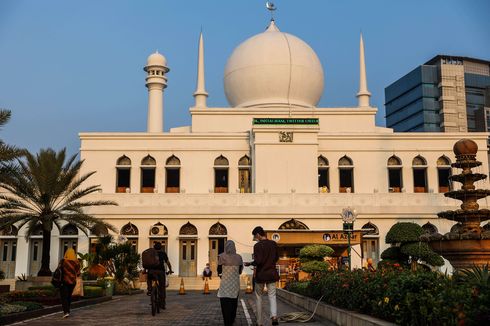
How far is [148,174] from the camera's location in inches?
1527

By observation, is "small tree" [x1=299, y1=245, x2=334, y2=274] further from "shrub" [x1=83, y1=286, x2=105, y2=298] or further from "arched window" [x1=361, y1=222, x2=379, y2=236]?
"arched window" [x1=361, y1=222, x2=379, y2=236]

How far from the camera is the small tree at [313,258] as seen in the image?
2234 centimetres

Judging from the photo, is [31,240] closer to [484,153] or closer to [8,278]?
[8,278]

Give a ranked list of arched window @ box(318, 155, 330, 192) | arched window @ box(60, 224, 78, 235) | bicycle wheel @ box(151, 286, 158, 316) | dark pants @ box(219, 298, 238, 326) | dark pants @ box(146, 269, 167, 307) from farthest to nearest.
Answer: arched window @ box(318, 155, 330, 192), arched window @ box(60, 224, 78, 235), dark pants @ box(146, 269, 167, 307), bicycle wheel @ box(151, 286, 158, 316), dark pants @ box(219, 298, 238, 326)

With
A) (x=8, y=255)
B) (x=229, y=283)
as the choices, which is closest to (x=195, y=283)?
(x=8, y=255)

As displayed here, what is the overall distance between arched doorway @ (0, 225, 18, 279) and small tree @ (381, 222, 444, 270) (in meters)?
20.9

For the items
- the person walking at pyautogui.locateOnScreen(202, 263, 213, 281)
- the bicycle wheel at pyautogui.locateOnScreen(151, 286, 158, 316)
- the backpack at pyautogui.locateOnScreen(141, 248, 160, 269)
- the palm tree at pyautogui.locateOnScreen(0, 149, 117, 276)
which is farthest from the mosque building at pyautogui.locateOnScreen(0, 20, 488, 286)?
the bicycle wheel at pyautogui.locateOnScreen(151, 286, 158, 316)

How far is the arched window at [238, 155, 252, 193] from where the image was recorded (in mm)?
38250

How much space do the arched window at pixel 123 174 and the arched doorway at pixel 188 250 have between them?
5777mm

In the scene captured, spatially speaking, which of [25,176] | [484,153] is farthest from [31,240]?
[484,153]

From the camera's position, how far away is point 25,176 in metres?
27.1

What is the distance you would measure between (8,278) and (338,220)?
62.0 ft

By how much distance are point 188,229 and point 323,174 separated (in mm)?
9676

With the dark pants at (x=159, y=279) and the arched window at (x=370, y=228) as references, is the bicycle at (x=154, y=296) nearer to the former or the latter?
the dark pants at (x=159, y=279)
